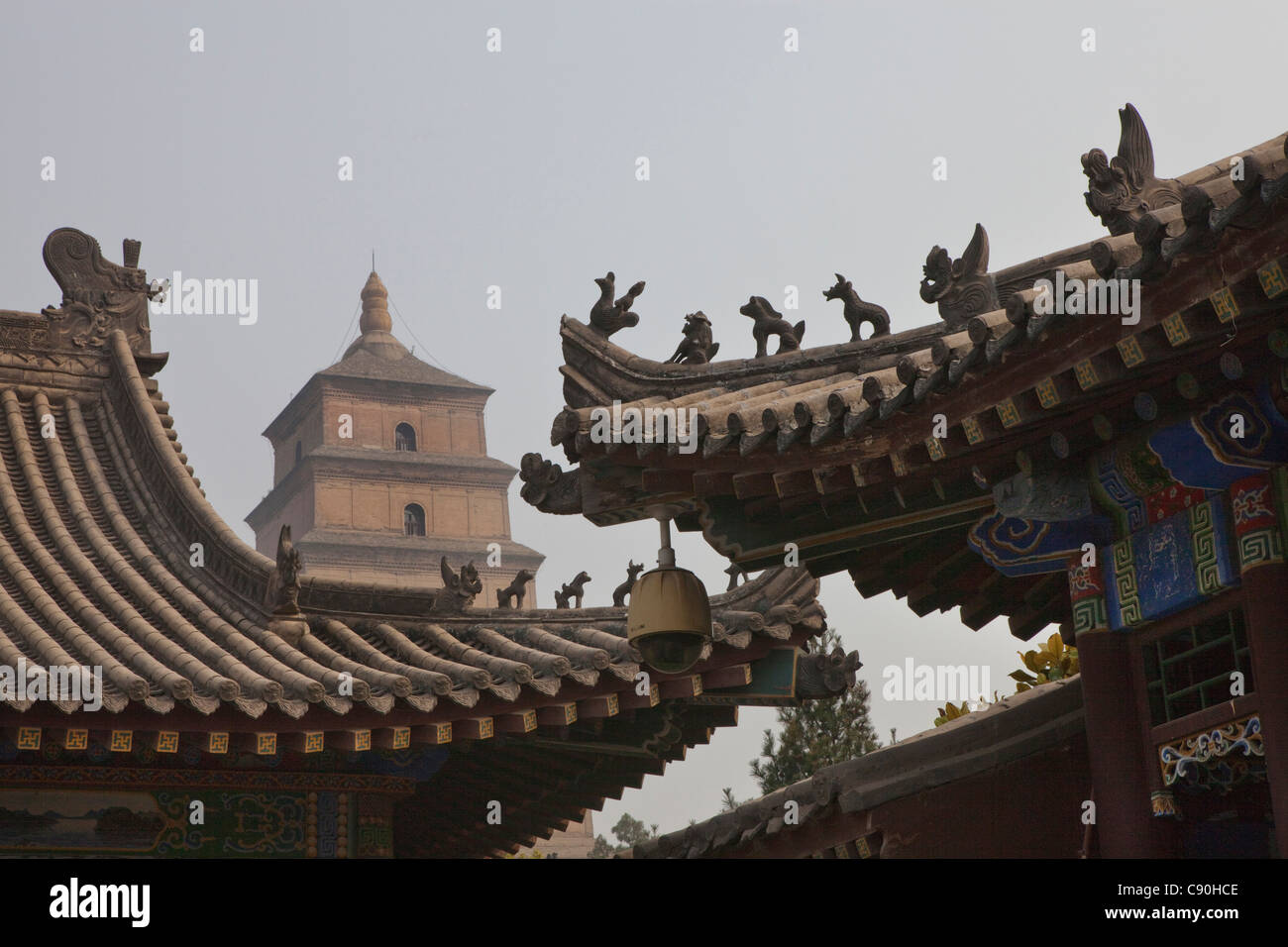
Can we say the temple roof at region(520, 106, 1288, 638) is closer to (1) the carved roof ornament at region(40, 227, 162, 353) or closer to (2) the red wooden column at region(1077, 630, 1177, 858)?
(2) the red wooden column at region(1077, 630, 1177, 858)

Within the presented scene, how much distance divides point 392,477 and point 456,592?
48745mm

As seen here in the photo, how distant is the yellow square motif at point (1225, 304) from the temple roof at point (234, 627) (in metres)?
4.29

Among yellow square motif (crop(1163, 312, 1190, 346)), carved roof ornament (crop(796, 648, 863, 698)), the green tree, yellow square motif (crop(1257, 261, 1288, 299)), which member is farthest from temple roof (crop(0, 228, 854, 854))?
the green tree

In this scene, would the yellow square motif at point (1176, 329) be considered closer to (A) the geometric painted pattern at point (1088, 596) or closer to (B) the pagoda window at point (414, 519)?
(A) the geometric painted pattern at point (1088, 596)

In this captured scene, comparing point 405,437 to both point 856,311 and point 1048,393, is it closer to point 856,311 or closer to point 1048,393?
point 856,311

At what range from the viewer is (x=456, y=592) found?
938 centimetres

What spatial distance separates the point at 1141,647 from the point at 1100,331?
1.34 meters

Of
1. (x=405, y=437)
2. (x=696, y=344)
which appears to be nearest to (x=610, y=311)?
(x=696, y=344)

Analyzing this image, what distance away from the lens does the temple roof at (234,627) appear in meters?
7.86
